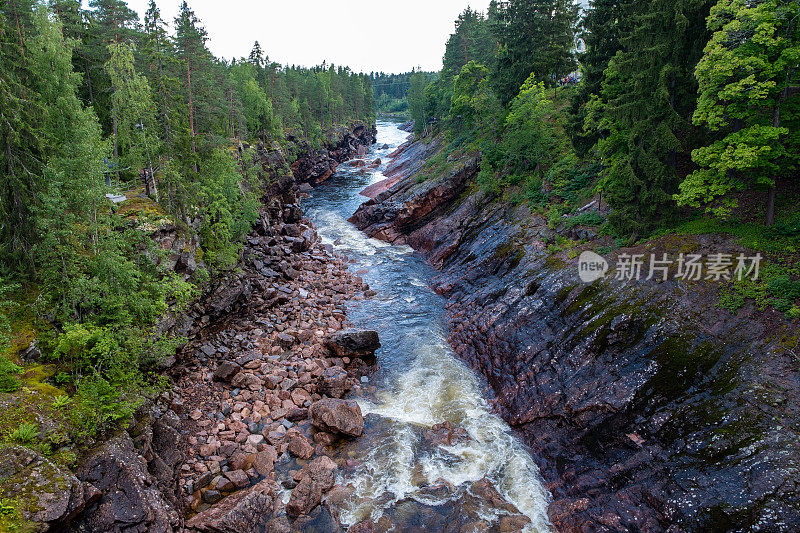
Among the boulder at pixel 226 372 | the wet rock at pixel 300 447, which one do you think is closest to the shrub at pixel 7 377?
the boulder at pixel 226 372

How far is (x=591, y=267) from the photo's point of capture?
21500mm

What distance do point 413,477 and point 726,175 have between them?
19.1 m

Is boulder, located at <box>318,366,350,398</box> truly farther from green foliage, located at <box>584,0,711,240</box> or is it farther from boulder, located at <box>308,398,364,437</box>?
green foliage, located at <box>584,0,711,240</box>

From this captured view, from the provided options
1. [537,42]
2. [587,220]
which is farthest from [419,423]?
[537,42]

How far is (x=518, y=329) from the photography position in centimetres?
2214

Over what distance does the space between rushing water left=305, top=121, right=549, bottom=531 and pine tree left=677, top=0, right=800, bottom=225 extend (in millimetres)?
13834

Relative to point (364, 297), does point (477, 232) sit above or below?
above

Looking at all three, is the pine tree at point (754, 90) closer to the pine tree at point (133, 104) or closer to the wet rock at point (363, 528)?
the wet rock at point (363, 528)

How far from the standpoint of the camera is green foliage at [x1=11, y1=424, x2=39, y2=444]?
10797mm

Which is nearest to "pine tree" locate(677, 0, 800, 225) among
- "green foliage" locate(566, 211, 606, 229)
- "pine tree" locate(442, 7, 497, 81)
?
"green foliage" locate(566, 211, 606, 229)

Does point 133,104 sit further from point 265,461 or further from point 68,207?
point 265,461

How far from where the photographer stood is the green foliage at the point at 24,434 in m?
10.8

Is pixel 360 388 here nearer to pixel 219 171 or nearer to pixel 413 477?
pixel 413 477

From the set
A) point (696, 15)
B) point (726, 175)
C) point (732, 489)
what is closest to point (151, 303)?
point (732, 489)
